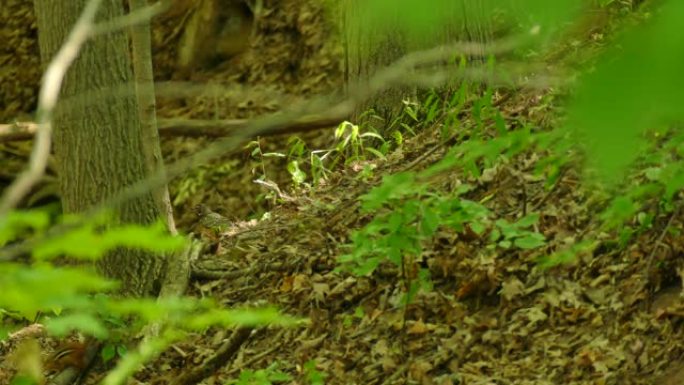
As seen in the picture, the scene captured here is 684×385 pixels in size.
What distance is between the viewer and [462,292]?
447 centimetres

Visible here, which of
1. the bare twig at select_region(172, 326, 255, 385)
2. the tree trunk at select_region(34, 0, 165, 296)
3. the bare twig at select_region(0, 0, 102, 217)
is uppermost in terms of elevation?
the bare twig at select_region(0, 0, 102, 217)

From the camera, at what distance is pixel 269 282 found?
5.25 metres

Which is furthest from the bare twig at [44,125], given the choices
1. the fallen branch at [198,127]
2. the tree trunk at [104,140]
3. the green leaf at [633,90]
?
the tree trunk at [104,140]

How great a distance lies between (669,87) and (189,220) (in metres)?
8.36

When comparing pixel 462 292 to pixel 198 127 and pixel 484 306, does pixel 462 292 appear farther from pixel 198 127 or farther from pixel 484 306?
pixel 198 127

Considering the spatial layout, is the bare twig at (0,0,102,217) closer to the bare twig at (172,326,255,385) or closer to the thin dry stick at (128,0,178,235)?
the bare twig at (172,326,255,385)

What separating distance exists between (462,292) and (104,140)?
2131 millimetres

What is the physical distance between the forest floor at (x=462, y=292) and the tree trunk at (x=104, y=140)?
355 millimetres

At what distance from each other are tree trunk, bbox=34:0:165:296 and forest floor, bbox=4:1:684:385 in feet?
1.17

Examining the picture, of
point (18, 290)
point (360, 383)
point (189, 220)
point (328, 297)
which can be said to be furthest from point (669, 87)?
point (189, 220)

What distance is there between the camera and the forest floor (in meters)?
3.99

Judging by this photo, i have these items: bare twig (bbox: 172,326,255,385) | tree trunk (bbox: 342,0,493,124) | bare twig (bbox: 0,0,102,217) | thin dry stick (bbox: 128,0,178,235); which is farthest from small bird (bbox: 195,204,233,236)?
bare twig (bbox: 0,0,102,217)

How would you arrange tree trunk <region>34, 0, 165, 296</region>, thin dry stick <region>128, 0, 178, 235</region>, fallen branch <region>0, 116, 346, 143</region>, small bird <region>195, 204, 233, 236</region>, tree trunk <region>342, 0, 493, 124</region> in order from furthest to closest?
1. small bird <region>195, 204, 233, 236</region>
2. tree trunk <region>342, 0, 493, 124</region>
3. thin dry stick <region>128, 0, 178, 235</region>
4. tree trunk <region>34, 0, 165, 296</region>
5. fallen branch <region>0, 116, 346, 143</region>

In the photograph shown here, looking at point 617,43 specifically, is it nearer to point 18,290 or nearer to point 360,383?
point 18,290
